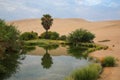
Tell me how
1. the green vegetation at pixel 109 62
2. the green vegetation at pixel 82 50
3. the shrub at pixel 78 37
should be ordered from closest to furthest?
1. the green vegetation at pixel 109 62
2. the green vegetation at pixel 82 50
3. the shrub at pixel 78 37

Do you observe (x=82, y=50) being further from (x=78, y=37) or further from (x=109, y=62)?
(x=109, y=62)

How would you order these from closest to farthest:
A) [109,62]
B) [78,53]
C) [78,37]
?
[109,62] → [78,53] → [78,37]

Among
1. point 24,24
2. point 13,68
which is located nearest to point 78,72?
point 13,68

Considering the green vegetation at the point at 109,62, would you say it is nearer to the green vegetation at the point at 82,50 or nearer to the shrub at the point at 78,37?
the green vegetation at the point at 82,50

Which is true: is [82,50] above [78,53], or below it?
above

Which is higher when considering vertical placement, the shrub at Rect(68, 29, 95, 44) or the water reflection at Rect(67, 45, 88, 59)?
the shrub at Rect(68, 29, 95, 44)

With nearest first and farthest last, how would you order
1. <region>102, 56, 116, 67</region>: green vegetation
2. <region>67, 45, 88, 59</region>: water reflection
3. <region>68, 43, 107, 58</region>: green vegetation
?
<region>102, 56, 116, 67</region>: green vegetation → <region>67, 45, 88, 59</region>: water reflection → <region>68, 43, 107, 58</region>: green vegetation

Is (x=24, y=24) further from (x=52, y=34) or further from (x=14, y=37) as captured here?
(x=14, y=37)

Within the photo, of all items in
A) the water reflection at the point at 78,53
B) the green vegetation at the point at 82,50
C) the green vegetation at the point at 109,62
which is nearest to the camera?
the green vegetation at the point at 109,62

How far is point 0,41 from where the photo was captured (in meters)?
37.2

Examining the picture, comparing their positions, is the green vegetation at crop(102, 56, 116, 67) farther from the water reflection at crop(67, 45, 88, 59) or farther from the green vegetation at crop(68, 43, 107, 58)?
the green vegetation at crop(68, 43, 107, 58)

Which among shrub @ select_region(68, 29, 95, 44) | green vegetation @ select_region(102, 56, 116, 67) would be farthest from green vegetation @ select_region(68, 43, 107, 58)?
green vegetation @ select_region(102, 56, 116, 67)

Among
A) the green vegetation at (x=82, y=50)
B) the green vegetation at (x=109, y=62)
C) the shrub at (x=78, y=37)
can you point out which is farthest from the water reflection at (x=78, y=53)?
the shrub at (x=78, y=37)

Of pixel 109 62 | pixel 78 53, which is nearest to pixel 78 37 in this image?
pixel 78 53
